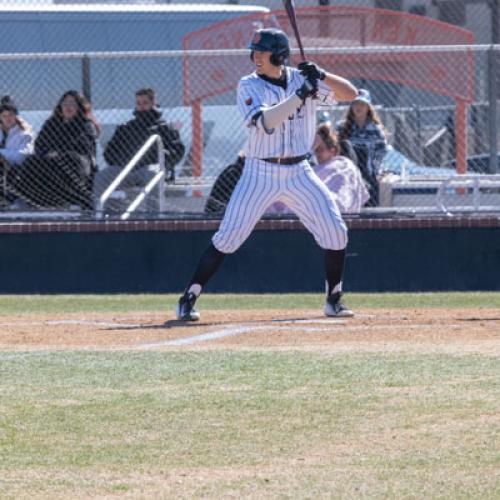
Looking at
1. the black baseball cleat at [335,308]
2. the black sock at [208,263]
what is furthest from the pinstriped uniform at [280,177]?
the black baseball cleat at [335,308]

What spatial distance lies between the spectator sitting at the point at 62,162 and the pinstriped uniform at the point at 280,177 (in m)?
3.95

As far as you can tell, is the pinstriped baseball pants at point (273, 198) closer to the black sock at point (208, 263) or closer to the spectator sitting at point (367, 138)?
the black sock at point (208, 263)

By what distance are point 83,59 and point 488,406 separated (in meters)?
8.07

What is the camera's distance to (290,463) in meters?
4.92

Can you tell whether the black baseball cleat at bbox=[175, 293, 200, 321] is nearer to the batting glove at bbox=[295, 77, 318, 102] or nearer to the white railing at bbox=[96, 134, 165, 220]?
the batting glove at bbox=[295, 77, 318, 102]

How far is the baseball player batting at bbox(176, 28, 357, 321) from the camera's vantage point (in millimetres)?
8812

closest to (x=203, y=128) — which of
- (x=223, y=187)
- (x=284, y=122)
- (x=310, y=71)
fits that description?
(x=223, y=187)

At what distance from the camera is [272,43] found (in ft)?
28.8

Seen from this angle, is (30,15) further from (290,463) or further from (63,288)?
(290,463)

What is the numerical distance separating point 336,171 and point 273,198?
296cm

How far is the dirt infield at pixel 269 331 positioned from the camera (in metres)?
7.90

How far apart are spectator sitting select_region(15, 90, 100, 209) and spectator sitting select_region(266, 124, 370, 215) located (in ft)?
7.11

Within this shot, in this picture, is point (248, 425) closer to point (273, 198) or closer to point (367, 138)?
point (273, 198)

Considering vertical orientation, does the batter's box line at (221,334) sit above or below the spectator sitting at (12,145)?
below
